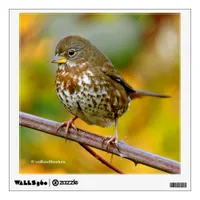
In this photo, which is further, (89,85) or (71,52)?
(71,52)

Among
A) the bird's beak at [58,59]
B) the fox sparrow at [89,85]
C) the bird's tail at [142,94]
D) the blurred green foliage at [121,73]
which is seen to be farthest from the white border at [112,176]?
the bird's beak at [58,59]

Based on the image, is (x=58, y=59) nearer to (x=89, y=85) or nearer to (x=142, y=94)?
(x=89, y=85)

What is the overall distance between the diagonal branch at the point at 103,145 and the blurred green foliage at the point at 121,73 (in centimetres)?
27

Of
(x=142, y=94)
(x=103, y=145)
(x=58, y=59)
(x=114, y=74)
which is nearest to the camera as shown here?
(x=103, y=145)

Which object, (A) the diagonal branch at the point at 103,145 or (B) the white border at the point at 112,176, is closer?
(A) the diagonal branch at the point at 103,145

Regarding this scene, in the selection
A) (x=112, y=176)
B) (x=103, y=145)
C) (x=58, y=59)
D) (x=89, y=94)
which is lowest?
(x=112, y=176)

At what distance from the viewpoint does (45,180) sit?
12.7 ft

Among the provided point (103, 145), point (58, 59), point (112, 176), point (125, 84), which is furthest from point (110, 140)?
point (58, 59)

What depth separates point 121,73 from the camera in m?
3.89

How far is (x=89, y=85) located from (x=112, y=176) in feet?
2.77

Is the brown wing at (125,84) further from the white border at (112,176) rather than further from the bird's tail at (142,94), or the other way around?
the white border at (112,176)

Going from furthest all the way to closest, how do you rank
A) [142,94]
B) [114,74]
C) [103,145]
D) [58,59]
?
[142,94]
[114,74]
[58,59]
[103,145]

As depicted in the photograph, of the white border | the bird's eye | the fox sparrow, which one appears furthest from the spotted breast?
the white border

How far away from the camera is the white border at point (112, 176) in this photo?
3840mm
